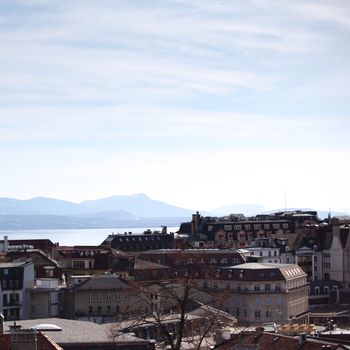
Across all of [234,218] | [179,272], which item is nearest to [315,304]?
[179,272]

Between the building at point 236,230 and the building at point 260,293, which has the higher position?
the building at point 236,230

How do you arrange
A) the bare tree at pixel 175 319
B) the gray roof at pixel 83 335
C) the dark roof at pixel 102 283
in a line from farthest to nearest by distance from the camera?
the dark roof at pixel 102 283 → the gray roof at pixel 83 335 → the bare tree at pixel 175 319

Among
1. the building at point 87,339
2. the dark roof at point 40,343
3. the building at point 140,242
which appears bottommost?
the building at point 87,339

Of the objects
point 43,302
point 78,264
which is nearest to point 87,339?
point 43,302

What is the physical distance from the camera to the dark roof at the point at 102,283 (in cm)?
9906

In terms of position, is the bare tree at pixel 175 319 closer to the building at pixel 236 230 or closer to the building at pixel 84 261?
the building at pixel 84 261

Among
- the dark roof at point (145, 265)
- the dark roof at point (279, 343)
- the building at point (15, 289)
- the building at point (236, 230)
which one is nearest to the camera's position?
the dark roof at point (279, 343)

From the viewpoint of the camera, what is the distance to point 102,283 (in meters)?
100

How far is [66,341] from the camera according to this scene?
58.0 m

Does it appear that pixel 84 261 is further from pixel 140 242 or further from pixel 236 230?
pixel 236 230

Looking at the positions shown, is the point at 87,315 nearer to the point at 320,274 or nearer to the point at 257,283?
the point at 257,283

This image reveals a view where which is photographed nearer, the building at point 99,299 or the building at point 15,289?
the building at point 15,289

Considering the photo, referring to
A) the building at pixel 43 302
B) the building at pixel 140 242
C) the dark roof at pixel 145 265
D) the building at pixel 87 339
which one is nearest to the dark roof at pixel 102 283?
the building at pixel 43 302

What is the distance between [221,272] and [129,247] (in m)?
42.6
